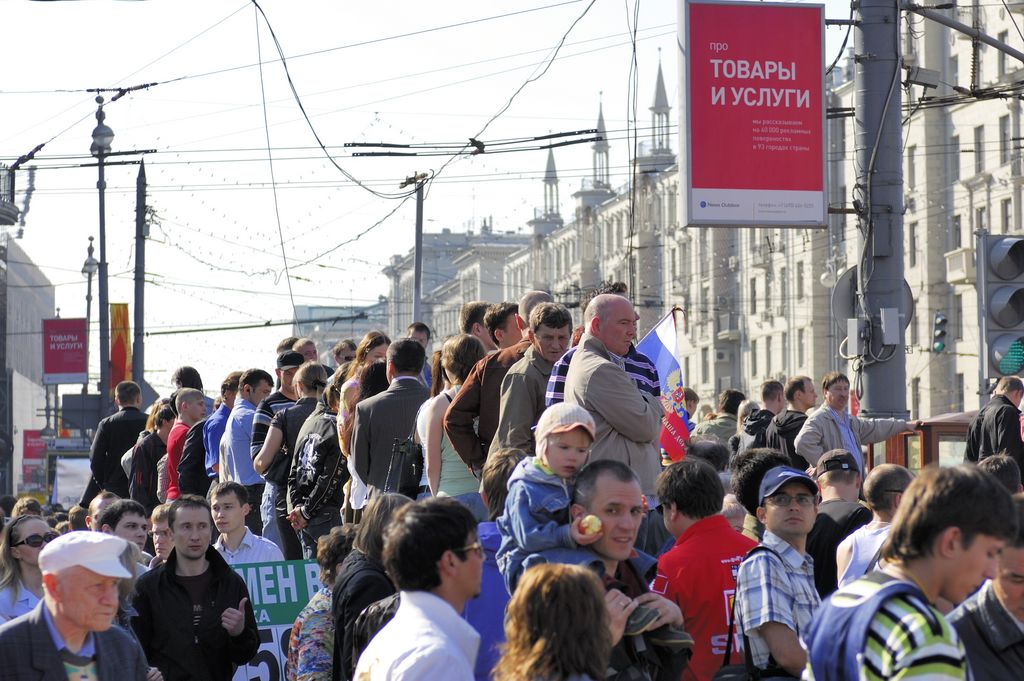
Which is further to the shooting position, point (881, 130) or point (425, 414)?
point (881, 130)

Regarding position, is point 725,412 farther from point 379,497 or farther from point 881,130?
point 379,497

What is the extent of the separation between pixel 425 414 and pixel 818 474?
7.56ft

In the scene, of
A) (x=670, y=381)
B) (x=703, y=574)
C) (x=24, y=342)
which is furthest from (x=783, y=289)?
(x=703, y=574)

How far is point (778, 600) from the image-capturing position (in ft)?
19.3

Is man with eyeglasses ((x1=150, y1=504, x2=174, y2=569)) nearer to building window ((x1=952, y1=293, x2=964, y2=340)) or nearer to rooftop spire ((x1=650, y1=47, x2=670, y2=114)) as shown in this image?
building window ((x1=952, y1=293, x2=964, y2=340))

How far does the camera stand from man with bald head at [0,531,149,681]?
5.38 meters

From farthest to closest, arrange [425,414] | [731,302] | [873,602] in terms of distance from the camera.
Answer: [731,302], [425,414], [873,602]

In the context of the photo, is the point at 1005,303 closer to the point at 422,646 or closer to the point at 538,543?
the point at 538,543

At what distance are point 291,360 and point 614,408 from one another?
508cm

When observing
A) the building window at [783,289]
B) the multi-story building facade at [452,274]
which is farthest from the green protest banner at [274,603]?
the multi-story building facade at [452,274]

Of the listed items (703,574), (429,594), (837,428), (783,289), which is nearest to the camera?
(429,594)

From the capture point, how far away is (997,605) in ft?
15.1

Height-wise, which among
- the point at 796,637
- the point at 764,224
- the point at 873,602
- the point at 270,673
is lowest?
Result: the point at 270,673

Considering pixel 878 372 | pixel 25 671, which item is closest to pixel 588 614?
pixel 25 671
